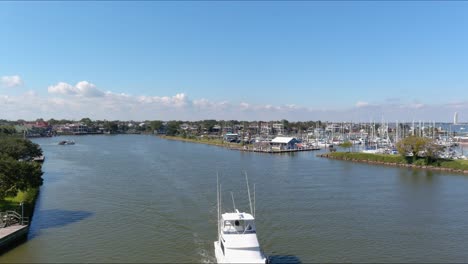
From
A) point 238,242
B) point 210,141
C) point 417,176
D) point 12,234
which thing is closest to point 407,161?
point 417,176

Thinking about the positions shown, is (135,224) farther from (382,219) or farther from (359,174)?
(359,174)

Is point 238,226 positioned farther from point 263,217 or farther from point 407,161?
point 407,161

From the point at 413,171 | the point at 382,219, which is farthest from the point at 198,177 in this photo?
the point at 413,171

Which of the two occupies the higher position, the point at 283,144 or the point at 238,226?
the point at 283,144

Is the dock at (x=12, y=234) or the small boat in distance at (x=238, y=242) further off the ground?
the small boat in distance at (x=238, y=242)

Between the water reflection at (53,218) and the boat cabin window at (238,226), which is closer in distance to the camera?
the boat cabin window at (238,226)

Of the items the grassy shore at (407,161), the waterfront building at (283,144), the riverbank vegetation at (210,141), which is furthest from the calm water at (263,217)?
the riverbank vegetation at (210,141)

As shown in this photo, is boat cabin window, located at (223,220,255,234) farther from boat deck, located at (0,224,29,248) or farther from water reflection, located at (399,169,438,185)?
water reflection, located at (399,169,438,185)

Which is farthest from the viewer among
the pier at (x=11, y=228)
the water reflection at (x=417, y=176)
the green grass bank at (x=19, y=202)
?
the water reflection at (x=417, y=176)

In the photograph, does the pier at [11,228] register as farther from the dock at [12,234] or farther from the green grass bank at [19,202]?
the green grass bank at [19,202]
